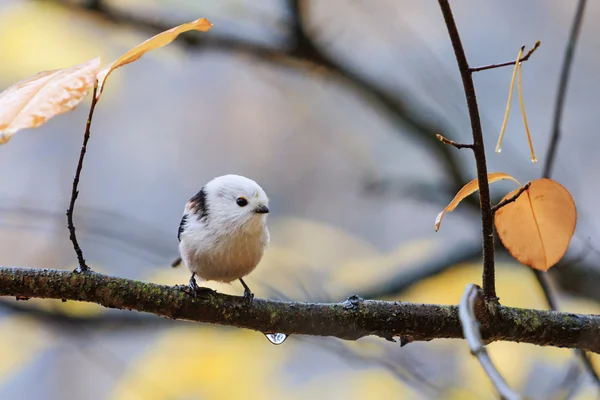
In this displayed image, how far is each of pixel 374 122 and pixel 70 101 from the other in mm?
2202

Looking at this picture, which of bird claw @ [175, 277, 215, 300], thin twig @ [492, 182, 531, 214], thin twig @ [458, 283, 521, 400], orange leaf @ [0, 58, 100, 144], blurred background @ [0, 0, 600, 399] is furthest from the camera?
blurred background @ [0, 0, 600, 399]

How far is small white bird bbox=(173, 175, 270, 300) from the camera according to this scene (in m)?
0.92

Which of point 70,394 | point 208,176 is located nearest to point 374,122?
point 208,176

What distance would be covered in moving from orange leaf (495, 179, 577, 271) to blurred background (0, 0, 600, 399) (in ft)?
1.33

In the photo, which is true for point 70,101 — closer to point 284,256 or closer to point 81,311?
point 81,311

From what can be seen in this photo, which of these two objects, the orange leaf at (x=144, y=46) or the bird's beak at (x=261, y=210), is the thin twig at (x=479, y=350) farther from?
the bird's beak at (x=261, y=210)

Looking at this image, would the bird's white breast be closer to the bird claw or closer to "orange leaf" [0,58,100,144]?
the bird claw

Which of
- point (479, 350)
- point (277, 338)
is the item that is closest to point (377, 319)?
point (277, 338)

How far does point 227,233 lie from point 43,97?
492mm

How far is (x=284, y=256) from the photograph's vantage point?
5.71 ft

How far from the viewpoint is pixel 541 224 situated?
591 millimetres

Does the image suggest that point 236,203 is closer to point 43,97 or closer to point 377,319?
point 377,319

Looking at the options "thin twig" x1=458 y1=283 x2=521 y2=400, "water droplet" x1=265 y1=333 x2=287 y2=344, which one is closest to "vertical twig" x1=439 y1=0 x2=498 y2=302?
"thin twig" x1=458 y1=283 x2=521 y2=400

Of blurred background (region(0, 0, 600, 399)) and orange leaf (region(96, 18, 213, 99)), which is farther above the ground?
orange leaf (region(96, 18, 213, 99))
